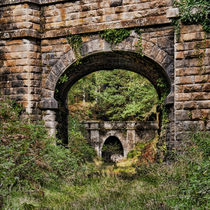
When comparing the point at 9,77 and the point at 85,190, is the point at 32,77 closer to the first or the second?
the point at 9,77

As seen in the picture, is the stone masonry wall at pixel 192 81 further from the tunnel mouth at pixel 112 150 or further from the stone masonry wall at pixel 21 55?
the tunnel mouth at pixel 112 150

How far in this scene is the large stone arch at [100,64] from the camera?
22.4 ft

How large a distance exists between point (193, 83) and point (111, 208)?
3.42 metres

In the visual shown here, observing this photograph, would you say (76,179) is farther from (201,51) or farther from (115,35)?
(201,51)

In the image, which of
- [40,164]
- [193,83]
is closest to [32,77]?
[40,164]

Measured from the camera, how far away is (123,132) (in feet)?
59.8

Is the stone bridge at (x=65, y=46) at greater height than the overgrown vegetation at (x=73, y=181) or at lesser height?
greater

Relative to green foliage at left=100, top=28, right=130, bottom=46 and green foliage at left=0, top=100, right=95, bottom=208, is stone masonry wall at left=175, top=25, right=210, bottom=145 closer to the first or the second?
green foliage at left=100, top=28, right=130, bottom=46

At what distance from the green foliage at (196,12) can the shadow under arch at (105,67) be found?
58.9 inches

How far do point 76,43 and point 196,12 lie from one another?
3318 mm

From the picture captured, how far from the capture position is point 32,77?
Result: 24.4 ft

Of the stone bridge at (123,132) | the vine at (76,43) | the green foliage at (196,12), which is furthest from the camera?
the stone bridge at (123,132)

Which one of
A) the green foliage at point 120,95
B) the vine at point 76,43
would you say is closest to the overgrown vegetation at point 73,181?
the vine at point 76,43

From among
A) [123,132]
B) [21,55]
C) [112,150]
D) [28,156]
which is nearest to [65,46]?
[21,55]
